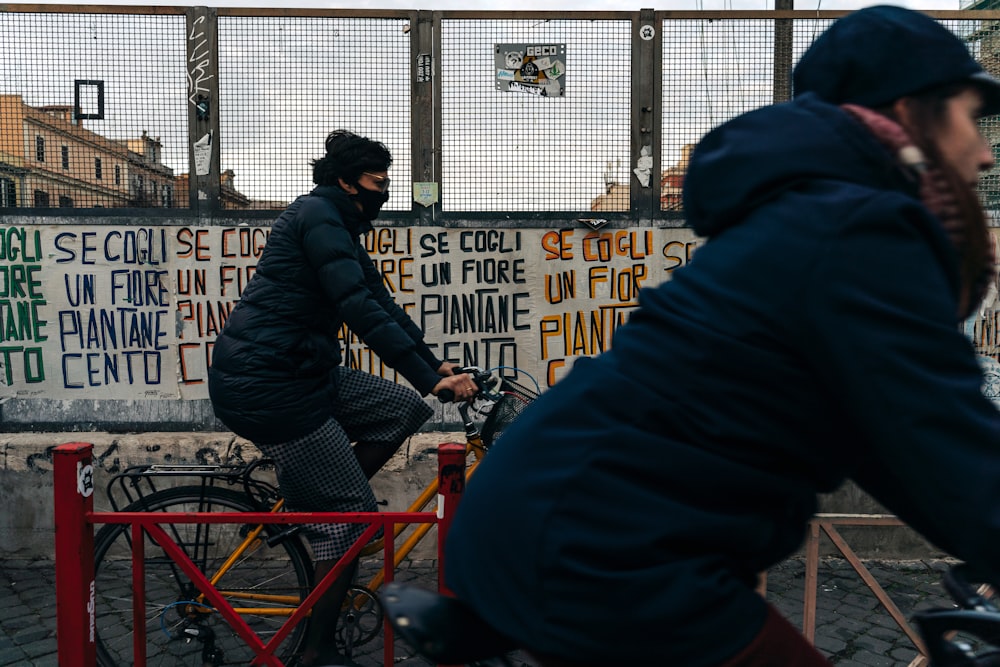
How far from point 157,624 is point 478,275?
272 centimetres

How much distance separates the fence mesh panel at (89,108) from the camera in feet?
18.1

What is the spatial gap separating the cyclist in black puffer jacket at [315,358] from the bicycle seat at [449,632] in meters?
1.90

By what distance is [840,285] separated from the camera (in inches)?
44.7

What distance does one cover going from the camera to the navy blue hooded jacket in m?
1.13

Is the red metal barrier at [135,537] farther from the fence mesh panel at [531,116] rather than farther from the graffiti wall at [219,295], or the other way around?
the fence mesh panel at [531,116]

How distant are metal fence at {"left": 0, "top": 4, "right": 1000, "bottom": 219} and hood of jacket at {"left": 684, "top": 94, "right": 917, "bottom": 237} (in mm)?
4413

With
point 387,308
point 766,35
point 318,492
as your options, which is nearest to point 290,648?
point 318,492

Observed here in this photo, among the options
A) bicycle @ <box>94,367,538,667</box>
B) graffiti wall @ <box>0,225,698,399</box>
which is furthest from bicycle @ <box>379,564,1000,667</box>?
graffiti wall @ <box>0,225,698,399</box>

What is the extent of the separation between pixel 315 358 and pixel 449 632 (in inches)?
87.2

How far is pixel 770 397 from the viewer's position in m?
1.21

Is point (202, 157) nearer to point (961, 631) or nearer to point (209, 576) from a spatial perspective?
point (209, 576)

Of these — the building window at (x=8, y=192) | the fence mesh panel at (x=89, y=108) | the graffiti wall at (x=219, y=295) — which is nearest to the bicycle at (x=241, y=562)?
the graffiti wall at (x=219, y=295)

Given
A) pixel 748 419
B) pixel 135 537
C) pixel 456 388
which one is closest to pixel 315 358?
pixel 456 388

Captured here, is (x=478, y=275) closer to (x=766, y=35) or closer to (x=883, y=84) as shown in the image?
(x=766, y=35)
